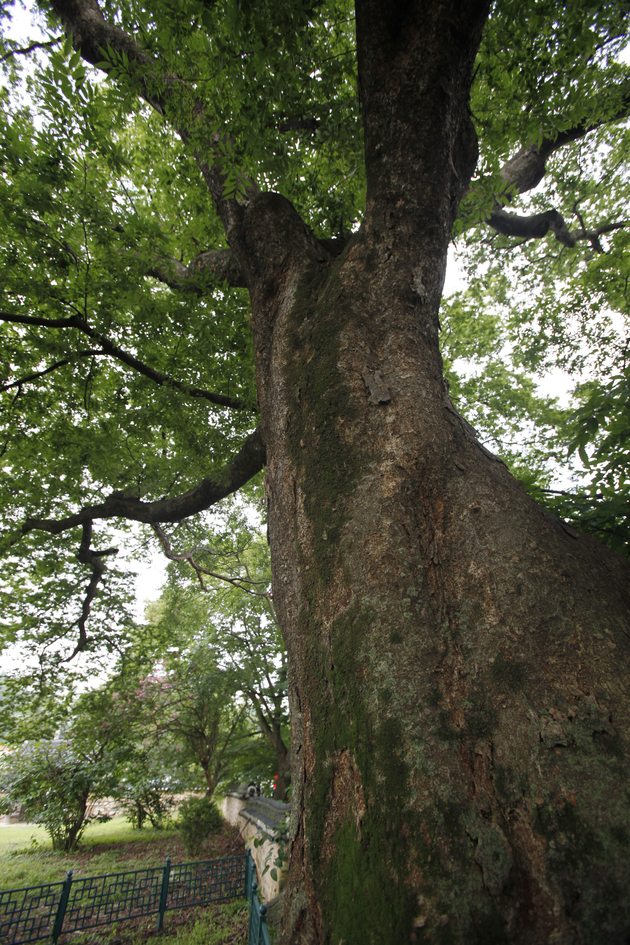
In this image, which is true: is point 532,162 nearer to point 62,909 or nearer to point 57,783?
point 62,909

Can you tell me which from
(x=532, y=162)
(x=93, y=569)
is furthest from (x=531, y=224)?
(x=93, y=569)

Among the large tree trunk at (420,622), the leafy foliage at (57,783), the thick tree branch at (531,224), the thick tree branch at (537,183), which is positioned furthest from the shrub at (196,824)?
the thick tree branch at (531,224)

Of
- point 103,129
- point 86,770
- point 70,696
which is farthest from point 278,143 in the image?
point 86,770

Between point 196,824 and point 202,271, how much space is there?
11.4m

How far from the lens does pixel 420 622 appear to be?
146cm

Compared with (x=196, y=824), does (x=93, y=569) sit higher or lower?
higher

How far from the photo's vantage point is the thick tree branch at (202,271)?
157 inches

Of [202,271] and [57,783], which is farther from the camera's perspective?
[57,783]

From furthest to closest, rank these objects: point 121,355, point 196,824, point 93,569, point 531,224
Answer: point 196,824 < point 93,569 < point 531,224 < point 121,355

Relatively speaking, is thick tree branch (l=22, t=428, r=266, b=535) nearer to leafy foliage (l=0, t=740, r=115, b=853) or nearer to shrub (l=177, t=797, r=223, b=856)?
leafy foliage (l=0, t=740, r=115, b=853)

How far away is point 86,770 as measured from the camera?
9969 mm

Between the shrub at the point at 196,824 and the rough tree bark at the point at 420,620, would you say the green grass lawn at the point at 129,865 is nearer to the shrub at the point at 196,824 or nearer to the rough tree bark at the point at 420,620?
the shrub at the point at 196,824

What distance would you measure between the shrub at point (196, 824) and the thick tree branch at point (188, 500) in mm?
7756

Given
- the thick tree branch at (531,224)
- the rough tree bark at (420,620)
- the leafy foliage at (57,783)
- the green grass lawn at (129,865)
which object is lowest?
the green grass lawn at (129,865)
